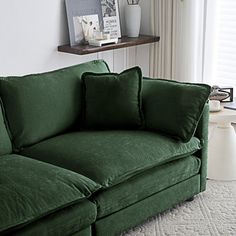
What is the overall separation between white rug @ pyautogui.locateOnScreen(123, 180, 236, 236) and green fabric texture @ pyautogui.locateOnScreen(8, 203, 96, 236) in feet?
1.61

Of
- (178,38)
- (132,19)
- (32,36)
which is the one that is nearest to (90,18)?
(132,19)

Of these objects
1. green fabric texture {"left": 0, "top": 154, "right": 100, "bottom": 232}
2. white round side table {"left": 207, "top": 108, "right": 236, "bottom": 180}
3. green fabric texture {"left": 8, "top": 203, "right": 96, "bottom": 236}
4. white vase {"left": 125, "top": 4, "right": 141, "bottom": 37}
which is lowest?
white round side table {"left": 207, "top": 108, "right": 236, "bottom": 180}

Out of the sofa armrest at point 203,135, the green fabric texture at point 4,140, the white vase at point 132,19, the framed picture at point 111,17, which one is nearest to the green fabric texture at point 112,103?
the sofa armrest at point 203,135

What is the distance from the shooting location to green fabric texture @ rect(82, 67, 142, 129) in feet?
10.1

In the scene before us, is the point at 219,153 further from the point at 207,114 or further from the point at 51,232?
the point at 51,232

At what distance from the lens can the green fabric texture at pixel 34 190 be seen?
2061mm

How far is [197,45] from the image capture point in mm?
4199

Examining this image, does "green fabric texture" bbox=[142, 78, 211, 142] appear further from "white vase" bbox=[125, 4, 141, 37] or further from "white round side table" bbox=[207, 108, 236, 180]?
"white vase" bbox=[125, 4, 141, 37]

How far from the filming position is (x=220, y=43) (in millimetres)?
4207

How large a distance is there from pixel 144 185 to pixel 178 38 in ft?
6.12

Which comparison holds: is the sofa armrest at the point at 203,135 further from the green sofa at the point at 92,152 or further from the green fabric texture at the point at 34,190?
the green fabric texture at the point at 34,190

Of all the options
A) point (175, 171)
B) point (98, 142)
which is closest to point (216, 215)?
point (175, 171)

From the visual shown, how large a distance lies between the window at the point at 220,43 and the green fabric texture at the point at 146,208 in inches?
54.9

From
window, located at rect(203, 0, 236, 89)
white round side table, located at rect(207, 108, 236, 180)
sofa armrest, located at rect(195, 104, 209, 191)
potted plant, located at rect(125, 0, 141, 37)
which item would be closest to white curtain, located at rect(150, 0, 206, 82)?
window, located at rect(203, 0, 236, 89)
